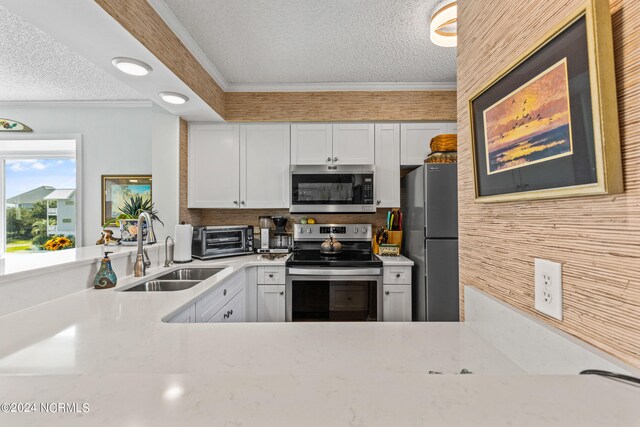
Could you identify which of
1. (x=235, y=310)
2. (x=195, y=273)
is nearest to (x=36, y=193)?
(x=195, y=273)

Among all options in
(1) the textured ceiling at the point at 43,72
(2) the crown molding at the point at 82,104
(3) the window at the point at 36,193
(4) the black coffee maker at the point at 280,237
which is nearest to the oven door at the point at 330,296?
(4) the black coffee maker at the point at 280,237

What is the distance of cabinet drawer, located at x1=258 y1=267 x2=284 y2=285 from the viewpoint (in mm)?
2576

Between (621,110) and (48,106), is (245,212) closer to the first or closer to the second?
(48,106)

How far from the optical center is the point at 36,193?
364 cm

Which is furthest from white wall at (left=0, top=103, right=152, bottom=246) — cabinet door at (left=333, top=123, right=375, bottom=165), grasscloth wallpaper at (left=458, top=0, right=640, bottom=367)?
grasscloth wallpaper at (left=458, top=0, right=640, bottom=367)

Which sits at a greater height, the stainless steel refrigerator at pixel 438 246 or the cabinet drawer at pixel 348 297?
the stainless steel refrigerator at pixel 438 246

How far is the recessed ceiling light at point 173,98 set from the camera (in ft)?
7.58

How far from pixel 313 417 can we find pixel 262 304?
2315 mm

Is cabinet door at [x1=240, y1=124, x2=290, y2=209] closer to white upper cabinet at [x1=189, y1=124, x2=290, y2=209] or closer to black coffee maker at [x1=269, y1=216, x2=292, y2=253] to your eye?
white upper cabinet at [x1=189, y1=124, x2=290, y2=209]

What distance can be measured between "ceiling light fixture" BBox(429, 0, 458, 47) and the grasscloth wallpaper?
2.99ft

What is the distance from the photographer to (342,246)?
313 cm

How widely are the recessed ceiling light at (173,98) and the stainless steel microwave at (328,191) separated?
1.09 metres

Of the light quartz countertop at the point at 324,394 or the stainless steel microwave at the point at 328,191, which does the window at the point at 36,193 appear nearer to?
the stainless steel microwave at the point at 328,191

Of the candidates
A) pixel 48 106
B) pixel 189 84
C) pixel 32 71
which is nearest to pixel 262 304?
pixel 189 84
